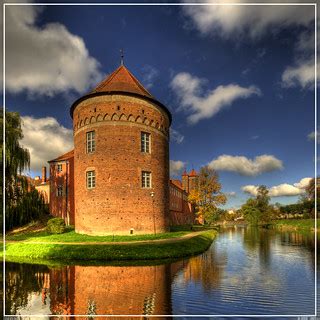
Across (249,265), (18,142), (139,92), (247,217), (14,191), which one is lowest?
(247,217)

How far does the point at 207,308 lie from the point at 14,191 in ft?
63.8

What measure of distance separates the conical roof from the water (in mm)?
12634

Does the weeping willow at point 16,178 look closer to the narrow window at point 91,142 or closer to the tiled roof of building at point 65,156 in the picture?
the narrow window at point 91,142

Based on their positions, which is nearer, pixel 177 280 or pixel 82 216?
pixel 177 280

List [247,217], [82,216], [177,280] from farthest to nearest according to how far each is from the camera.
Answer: [247,217], [82,216], [177,280]

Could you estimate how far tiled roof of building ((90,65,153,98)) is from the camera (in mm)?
21875

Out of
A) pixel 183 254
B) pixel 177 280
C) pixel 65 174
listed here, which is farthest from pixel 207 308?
pixel 65 174

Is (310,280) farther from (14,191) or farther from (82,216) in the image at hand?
(14,191)

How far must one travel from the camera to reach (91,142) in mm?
21906

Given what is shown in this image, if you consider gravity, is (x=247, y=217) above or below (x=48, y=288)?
below

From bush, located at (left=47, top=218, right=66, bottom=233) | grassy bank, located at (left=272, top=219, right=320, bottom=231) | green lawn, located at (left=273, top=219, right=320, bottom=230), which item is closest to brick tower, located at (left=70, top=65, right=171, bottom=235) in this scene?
bush, located at (left=47, top=218, right=66, bottom=233)

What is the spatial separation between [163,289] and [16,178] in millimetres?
17286

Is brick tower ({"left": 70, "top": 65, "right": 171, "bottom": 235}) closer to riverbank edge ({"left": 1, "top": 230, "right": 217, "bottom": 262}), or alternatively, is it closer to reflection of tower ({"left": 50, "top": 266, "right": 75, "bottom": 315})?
riverbank edge ({"left": 1, "top": 230, "right": 217, "bottom": 262})

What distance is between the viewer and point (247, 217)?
223 feet
